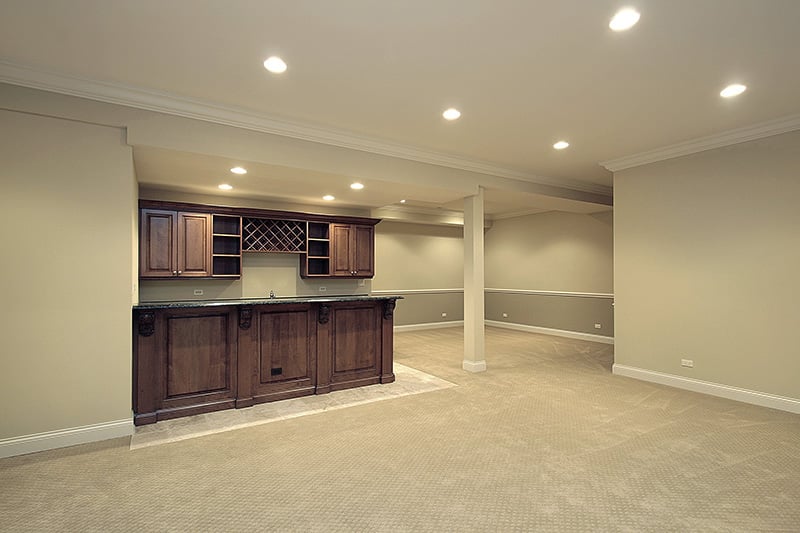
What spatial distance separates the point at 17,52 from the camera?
284cm

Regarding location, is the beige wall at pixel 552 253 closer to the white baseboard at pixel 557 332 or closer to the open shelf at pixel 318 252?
the white baseboard at pixel 557 332

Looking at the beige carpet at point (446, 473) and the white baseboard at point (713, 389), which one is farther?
the white baseboard at point (713, 389)

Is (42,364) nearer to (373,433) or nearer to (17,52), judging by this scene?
(17,52)

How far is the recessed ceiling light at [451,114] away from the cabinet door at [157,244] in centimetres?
379

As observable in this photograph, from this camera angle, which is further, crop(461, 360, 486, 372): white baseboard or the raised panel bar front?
crop(461, 360, 486, 372): white baseboard

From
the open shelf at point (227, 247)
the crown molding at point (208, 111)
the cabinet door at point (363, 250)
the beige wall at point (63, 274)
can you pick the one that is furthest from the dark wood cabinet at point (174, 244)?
the cabinet door at point (363, 250)

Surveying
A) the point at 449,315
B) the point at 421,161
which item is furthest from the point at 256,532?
the point at 449,315

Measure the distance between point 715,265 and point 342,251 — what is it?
506 cm

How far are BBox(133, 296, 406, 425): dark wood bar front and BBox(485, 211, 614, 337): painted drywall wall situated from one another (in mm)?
4916

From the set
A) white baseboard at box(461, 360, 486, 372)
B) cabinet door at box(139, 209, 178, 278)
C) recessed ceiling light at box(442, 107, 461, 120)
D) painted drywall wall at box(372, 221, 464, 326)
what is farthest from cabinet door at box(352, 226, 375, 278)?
recessed ceiling light at box(442, 107, 461, 120)

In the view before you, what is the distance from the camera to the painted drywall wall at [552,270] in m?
8.08

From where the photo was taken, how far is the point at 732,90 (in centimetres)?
340

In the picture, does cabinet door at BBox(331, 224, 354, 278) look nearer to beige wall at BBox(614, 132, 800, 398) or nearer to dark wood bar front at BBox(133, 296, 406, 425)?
dark wood bar front at BBox(133, 296, 406, 425)

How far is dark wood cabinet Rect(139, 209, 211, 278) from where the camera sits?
17.5 feet
